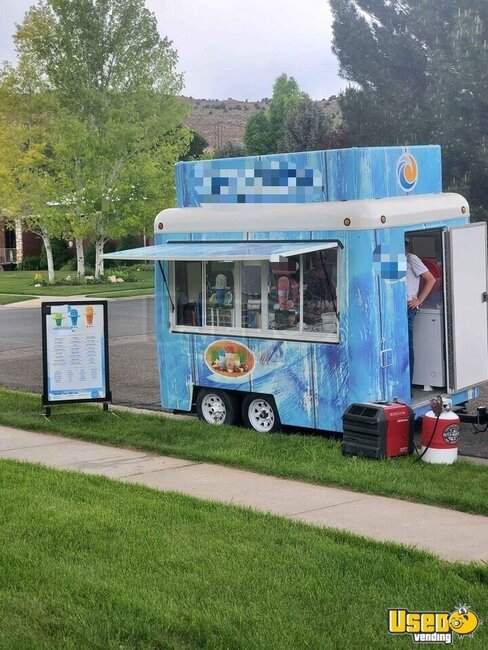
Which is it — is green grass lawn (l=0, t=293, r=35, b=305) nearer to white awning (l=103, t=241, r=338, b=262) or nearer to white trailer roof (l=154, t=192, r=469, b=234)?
white awning (l=103, t=241, r=338, b=262)

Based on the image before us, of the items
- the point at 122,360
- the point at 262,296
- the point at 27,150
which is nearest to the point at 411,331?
the point at 262,296

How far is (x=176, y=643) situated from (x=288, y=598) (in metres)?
0.83

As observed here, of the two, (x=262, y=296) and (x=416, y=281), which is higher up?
(x=416, y=281)

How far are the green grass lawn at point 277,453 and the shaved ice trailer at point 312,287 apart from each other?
0.44 m

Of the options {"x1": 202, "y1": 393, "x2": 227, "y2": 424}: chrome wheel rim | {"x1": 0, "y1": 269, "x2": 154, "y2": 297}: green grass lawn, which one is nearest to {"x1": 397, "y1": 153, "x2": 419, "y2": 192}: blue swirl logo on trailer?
{"x1": 202, "y1": 393, "x2": 227, "y2": 424}: chrome wheel rim

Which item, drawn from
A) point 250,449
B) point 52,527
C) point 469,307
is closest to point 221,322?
point 250,449

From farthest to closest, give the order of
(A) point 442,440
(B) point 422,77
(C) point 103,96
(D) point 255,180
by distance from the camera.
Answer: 1. (C) point 103,96
2. (B) point 422,77
3. (D) point 255,180
4. (A) point 442,440

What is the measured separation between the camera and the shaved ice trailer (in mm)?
9477

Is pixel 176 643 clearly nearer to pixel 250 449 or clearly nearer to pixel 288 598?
pixel 288 598

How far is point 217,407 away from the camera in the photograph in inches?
428

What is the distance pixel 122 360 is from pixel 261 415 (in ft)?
23.7

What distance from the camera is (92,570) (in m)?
5.86

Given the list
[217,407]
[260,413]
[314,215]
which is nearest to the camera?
[314,215]

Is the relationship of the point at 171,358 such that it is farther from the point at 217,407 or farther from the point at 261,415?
the point at 261,415
